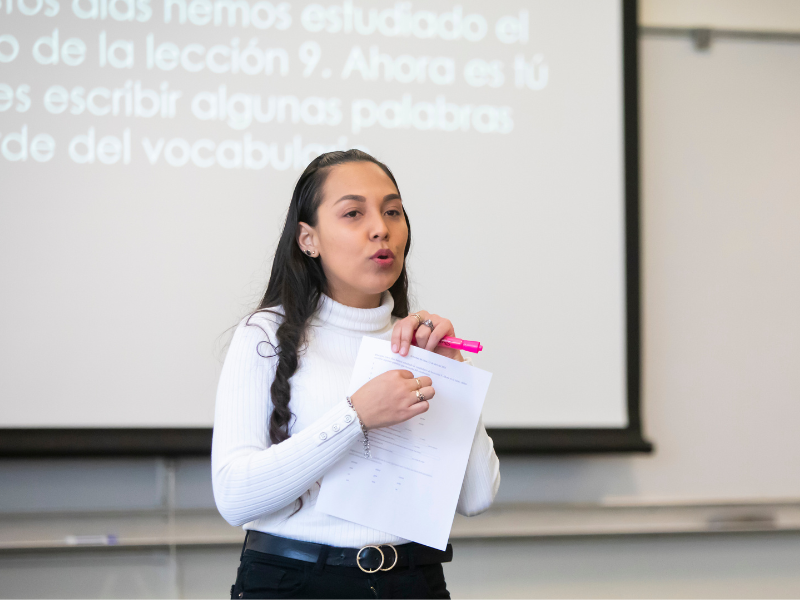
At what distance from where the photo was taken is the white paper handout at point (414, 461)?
3.35 feet

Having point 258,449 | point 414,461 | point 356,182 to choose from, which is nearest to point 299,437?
point 258,449

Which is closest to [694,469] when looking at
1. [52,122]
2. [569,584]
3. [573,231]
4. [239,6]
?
[569,584]

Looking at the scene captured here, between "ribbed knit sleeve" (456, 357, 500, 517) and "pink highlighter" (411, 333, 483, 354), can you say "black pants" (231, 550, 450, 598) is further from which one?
"pink highlighter" (411, 333, 483, 354)

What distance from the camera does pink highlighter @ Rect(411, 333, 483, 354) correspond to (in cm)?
105

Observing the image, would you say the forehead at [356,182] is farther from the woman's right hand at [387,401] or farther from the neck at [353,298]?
the woman's right hand at [387,401]

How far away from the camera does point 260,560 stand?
1023mm

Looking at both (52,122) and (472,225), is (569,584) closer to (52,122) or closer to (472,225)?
(472,225)

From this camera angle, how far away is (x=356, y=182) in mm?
1181

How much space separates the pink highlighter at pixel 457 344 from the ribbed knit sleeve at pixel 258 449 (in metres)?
0.20

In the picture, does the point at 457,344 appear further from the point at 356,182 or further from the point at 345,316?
the point at 356,182

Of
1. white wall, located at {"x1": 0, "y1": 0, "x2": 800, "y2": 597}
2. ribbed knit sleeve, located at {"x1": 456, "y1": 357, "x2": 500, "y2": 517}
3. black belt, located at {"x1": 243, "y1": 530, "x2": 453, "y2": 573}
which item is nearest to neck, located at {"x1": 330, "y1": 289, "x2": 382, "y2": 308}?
ribbed knit sleeve, located at {"x1": 456, "y1": 357, "x2": 500, "y2": 517}

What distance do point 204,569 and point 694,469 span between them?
1.83 m

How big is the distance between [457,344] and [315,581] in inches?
16.4

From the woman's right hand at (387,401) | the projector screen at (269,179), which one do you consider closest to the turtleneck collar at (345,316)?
the woman's right hand at (387,401)
